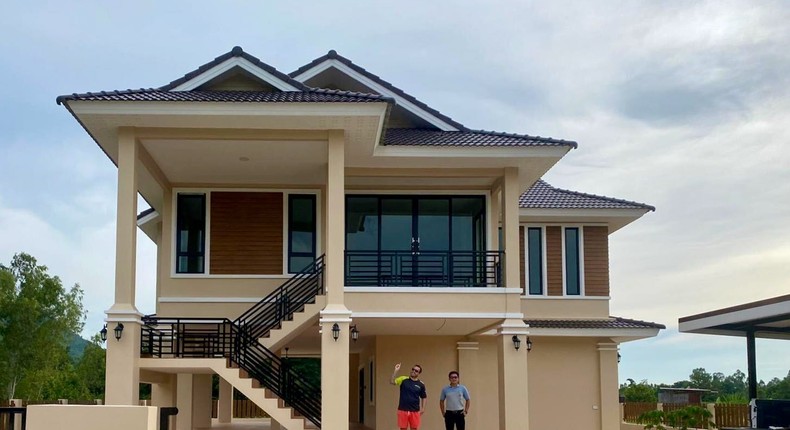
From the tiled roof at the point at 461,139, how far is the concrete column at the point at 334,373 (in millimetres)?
3858

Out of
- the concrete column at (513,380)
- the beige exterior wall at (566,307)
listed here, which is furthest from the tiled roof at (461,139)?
the beige exterior wall at (566,307)

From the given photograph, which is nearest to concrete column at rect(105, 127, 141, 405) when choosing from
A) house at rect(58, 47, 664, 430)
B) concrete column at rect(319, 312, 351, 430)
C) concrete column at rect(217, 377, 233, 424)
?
house at rect(58, 47, 664, 430)

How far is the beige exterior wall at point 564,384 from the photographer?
24.1m

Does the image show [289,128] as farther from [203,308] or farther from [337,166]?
[203,308]

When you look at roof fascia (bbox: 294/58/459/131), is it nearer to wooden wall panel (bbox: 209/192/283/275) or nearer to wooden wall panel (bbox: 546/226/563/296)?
wooden wall panel (bbox: 209/192/283/275)

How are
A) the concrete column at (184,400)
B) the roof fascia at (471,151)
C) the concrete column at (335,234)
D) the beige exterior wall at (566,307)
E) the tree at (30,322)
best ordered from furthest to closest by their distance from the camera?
the tree at (30,322) < the beige exterior wall at (566,307) < the concrete column at (184,400) < the roof fascia at (471,151) < the concrete column at (335,234)

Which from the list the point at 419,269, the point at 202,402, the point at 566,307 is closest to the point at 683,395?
the point at 566,307

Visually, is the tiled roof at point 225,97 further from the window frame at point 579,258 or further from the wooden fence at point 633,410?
the wooden fence at point 633,410

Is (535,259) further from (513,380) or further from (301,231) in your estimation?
(301,231)

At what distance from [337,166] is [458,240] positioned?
4.77 metres

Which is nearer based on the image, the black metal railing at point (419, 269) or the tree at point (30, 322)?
the black metal railing at point (419, 269)

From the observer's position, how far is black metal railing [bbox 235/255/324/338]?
19.3m

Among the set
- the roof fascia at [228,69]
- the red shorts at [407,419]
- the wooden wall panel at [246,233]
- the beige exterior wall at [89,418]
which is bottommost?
the red shorts at [407,419]

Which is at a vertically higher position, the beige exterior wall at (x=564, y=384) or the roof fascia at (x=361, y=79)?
the roof fascia at (x=361, y=79)
